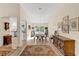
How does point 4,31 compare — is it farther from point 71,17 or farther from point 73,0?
point 73,0

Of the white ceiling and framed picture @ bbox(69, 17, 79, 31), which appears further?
the white ceiling

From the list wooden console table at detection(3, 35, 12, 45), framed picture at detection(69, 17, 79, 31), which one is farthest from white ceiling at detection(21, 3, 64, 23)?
wooden console table at detection(3, 35, 12, 45)

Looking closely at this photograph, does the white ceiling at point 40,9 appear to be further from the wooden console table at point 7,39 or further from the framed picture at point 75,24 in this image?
the wooden console table at point 7,39

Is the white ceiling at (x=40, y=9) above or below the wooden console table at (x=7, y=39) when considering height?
above

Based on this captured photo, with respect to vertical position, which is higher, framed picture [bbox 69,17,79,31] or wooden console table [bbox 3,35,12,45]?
framed picture [bbox 69,17,79,31]

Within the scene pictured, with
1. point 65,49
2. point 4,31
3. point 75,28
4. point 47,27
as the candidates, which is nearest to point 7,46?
point 4,31

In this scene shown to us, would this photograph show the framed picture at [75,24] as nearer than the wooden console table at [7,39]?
Yes

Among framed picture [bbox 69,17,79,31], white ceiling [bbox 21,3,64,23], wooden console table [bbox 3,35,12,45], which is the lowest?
wooden console table [bbox 3,35,12,45]

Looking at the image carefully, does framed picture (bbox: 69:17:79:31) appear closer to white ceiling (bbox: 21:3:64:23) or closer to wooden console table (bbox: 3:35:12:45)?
white ceiling (bbox: 21:3:64:23)

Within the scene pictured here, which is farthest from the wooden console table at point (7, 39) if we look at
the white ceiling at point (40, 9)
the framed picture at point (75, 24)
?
the framed picture at point (75, 24)

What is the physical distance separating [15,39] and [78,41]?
212 centimetres

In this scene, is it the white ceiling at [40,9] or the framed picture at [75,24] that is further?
the white ceiling at [40,9]

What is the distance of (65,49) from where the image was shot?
386 centimetres

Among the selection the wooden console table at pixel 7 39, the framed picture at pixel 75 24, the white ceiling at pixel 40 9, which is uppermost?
the white ceiling at pixel 40 9
